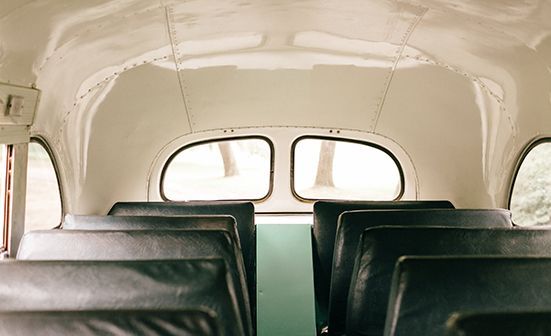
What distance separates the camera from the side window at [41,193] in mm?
3691

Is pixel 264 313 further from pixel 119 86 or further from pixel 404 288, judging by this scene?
pixel 404 288

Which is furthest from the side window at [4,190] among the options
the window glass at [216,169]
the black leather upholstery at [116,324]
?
the window glass at [216,169]

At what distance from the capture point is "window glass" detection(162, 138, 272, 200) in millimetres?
5500

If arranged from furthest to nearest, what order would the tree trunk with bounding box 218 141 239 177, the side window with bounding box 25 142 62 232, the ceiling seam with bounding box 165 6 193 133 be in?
the tree trunk with bounding box 218 141 239 177, the side window with bounding box 25 142 62 232, the ceiling seam with bounding box 165 6 193 133

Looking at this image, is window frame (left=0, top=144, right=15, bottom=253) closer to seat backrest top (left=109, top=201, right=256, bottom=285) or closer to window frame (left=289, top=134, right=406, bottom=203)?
seat backrest top (left=109, top=201, right=256, bottom=285)

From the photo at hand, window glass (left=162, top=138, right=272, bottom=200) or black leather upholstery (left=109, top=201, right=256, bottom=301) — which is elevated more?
window glass (left=162, top=138, right=272, bottom=200)

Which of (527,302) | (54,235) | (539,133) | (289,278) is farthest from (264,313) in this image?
(527,302)

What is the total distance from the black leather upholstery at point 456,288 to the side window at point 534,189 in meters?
2.41

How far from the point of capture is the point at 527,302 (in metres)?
1.93

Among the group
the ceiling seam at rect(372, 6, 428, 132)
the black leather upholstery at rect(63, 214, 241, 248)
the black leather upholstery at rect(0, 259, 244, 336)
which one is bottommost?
the black leather upholstery at rect(0, 259, 244, 336)

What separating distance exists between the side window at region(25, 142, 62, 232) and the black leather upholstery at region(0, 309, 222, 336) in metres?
2.30

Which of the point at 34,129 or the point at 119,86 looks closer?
the point at 34,129

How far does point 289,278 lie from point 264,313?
296 millimetres

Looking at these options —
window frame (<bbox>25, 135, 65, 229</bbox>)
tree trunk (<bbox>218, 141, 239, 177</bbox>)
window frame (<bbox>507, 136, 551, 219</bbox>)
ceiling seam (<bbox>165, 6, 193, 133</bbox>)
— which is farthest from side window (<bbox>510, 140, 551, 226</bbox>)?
window frame (<bbox>25, 135, 65, 229</bbox>)
